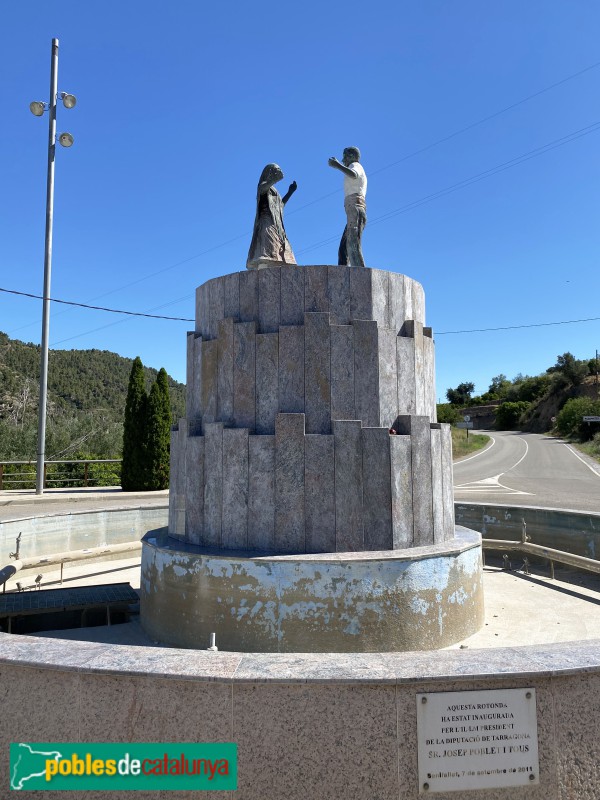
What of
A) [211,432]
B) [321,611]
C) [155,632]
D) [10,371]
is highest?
[10,371]

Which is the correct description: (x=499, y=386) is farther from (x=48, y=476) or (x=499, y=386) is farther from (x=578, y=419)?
(x=48, y=476)

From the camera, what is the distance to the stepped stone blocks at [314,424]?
5105 mm

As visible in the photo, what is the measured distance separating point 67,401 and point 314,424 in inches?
2691

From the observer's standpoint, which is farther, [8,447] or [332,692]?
[8,447]

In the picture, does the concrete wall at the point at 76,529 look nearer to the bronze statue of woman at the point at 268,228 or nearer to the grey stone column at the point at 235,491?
the grey stone column at the point at 235,491

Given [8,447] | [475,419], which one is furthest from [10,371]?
[475,419]

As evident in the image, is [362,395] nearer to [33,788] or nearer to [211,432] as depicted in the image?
[211,432]

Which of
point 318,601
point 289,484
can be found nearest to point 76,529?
point 289,484

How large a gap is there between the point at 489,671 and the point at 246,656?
43.2 inches

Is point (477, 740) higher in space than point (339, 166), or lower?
lower

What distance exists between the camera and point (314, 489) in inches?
200

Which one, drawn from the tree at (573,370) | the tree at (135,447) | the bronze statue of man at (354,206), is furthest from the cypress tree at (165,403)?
the tree at (573,370)

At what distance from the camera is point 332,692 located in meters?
2.44

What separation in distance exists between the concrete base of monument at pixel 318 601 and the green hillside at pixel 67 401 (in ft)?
81.5
